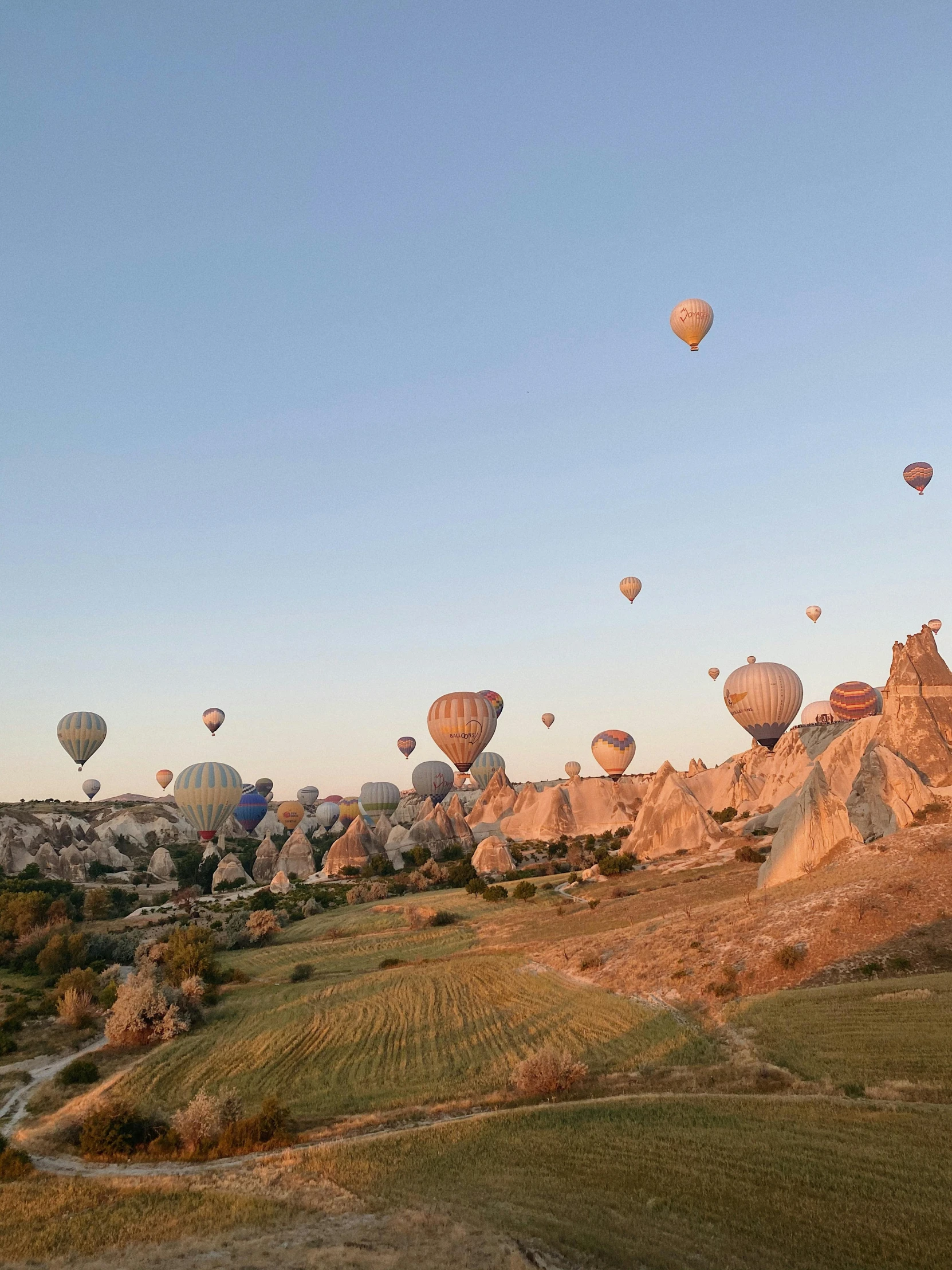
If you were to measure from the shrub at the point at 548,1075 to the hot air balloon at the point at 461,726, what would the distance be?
70.4 metres

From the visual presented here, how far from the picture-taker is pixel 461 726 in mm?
93688

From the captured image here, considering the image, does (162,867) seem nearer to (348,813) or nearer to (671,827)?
(348,813)

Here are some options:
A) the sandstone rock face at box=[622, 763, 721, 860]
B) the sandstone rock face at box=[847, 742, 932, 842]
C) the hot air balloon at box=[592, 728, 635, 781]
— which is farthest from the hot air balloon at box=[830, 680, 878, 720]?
the sandstone rock face at box=[847, 742, 932, 842]

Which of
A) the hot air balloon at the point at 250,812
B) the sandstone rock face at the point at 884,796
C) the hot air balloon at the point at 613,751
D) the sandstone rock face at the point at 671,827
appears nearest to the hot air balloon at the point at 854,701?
the hot air balloon at the point at 613,751

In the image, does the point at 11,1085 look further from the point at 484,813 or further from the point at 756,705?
the point at 484,813

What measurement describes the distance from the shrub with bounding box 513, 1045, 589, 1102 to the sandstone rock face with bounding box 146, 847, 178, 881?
106993 mm

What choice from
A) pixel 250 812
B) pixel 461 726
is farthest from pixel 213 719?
pixel 461 726

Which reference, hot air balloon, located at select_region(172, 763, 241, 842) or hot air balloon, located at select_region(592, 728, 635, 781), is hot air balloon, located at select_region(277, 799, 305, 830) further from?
hot air balloon, located at select_region(592, 728, 635, 781)

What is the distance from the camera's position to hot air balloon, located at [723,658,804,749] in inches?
3420

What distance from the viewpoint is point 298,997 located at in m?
38.8

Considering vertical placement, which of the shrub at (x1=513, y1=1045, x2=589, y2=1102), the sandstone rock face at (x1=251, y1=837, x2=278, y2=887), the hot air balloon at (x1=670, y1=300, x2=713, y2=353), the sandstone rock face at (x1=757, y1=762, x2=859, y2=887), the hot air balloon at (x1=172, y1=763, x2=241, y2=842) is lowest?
the sandstone rock face at (x1=251, y1=837, x2=278, y2=887)

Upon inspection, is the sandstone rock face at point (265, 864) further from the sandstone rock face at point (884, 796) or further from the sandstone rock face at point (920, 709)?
the sandstone rock face at point (884, 796)

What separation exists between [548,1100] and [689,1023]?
6.67m

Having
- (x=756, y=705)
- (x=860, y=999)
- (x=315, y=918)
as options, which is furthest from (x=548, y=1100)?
(x=756, y=705)
